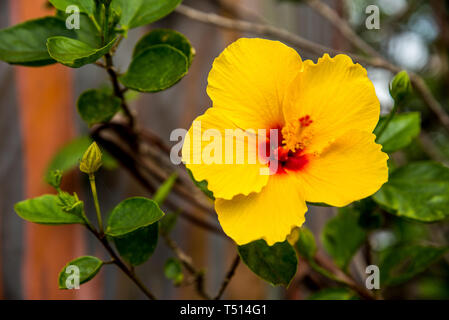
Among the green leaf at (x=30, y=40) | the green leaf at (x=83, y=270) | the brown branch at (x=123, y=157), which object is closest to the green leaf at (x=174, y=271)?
the brown branch at (x=123, y=157)

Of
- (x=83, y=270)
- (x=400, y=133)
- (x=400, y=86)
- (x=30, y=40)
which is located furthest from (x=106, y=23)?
(x=400, y=133)

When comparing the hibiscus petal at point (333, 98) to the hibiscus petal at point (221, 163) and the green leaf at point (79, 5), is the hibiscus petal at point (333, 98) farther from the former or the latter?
Result: the green leaf at point (79, 5)

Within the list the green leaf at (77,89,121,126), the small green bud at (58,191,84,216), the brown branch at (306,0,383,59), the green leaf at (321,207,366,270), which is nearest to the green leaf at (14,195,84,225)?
the small green bud at (58,191,84,216)

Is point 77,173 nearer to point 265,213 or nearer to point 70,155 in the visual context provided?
point 70,155

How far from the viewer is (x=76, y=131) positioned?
1306 mm

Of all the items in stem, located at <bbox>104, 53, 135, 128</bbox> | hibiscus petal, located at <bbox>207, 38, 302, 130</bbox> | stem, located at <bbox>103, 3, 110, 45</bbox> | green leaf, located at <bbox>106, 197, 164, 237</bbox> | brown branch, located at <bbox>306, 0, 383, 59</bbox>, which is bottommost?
green leaf, located at <bbox>106, 197, 164, 237</bbox>

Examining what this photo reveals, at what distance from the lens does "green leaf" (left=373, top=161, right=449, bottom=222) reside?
2.71 ft

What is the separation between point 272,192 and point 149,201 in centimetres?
19

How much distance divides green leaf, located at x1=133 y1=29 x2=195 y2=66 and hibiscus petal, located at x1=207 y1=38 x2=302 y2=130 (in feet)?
0.36

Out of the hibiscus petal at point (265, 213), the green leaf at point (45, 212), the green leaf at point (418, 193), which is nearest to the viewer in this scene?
the hibiscus petal at point (265, 213)

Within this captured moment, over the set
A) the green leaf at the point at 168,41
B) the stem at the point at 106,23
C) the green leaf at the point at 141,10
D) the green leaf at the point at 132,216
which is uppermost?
the green leaf at the point at 141,10

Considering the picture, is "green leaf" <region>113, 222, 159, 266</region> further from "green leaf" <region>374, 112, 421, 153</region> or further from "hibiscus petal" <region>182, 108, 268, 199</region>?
"green leaf" <region>374, 112, 421, 153</region>

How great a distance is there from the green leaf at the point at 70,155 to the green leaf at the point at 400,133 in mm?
727

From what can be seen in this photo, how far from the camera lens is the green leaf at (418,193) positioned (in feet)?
2.71
